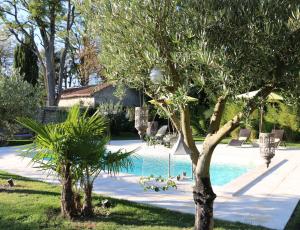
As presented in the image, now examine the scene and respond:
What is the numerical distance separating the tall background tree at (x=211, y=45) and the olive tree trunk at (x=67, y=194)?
2.90 meters

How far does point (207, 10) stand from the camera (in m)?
4.48

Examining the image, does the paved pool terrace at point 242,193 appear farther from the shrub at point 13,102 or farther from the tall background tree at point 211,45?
the tall background tree at point 211,45

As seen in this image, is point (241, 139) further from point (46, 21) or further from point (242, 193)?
point (46, 21)

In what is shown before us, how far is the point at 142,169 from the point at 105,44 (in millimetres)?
10782

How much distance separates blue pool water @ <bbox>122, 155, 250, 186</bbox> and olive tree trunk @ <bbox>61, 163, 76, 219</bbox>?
22.2ft

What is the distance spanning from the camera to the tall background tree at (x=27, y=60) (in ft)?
109

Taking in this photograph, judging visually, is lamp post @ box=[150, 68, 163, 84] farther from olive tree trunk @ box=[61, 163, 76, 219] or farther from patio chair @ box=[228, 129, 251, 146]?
patio chair @ box=[228, 129, 251, 146]

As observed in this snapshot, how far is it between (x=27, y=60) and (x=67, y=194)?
28136mm

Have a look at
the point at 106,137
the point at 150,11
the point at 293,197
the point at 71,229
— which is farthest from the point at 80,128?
the point at 293,197

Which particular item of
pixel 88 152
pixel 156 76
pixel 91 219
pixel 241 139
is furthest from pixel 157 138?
pixel 156 76

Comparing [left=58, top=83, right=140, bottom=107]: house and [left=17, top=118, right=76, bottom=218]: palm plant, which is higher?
[left=58, top=83, right=140, bottom=107]: house

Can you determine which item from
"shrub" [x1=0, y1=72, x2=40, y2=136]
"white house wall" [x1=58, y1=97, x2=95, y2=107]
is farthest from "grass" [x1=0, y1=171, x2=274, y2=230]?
"white house wall" [x1=58, y1=97, x2=95, y2=107]

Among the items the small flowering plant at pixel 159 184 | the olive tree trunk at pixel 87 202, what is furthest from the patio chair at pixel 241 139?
the olive tree trunk at pixel 87 202

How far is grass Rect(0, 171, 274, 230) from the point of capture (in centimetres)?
713
